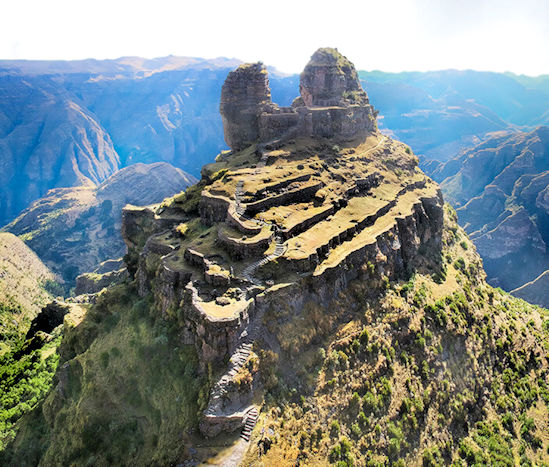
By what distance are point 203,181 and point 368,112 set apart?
44.9 metres

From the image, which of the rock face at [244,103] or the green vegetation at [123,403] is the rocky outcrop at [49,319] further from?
the rock face at [244,103]

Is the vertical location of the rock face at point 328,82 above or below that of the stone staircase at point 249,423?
above

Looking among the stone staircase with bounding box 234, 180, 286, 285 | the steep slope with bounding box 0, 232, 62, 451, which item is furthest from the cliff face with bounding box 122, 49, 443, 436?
the steep slope with bounding box 0, 232, 62, 451

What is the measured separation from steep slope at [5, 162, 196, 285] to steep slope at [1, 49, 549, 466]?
110707 millimetres

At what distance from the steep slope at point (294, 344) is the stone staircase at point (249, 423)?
0.23 m

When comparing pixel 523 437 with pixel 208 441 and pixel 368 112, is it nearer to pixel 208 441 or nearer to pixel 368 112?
pixel 208 441

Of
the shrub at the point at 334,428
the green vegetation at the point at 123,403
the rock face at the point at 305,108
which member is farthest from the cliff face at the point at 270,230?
the shrub at the point at 334,428

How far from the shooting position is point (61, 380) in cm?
4706

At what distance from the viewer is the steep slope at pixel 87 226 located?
551 feet

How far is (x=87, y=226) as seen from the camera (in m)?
183

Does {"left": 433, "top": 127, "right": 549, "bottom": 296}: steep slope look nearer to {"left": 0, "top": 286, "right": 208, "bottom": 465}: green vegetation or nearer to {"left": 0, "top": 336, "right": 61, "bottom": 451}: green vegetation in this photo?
{"left": 0, "top": 286, "right": 208, "bottom": 465}: green vegetation

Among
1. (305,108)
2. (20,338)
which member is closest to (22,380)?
(20,338)

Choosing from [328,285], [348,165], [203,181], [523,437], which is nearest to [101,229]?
[203,181]

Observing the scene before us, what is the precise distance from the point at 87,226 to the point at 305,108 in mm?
140463
